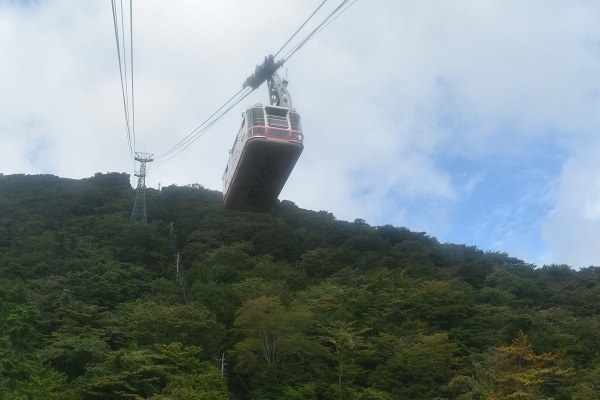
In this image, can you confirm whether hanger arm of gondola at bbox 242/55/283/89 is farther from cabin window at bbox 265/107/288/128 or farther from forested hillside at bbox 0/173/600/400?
forested hillside at bbox 0/173/600/400

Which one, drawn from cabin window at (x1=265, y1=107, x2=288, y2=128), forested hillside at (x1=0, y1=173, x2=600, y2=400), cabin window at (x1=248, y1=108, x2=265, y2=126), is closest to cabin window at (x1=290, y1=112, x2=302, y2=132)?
cabin window at (x1=265, y1=107, x2=288, y2=128)

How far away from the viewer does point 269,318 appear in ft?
85.3

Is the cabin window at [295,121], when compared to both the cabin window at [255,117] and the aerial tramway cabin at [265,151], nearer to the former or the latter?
the aerial tramway cabin at [265,151]

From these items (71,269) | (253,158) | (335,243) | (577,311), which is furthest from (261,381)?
(335,243)

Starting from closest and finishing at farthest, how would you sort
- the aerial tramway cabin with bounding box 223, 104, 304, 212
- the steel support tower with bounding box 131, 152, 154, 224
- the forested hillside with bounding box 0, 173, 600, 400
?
1. the aerial tramway cabin with bounding box 223, 104, 304, 212
2. the forested hillside with bounding box 0, 173, 600, 400
3. the steel support tower with bounding box 131, 152, 154, 224

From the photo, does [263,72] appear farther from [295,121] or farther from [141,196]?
[141,196]

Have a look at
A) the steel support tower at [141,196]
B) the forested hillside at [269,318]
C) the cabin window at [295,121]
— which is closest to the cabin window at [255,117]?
the cabin window at [295,121]

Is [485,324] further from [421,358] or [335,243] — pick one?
[335,243]

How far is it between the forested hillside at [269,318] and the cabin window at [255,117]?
984cm

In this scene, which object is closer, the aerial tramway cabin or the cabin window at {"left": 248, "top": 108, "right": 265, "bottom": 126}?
Result: the aerial tramway cabin

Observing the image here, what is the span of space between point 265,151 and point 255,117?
0.76 m

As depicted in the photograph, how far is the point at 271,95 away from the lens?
Result: 14.9 m

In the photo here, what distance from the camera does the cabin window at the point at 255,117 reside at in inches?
549

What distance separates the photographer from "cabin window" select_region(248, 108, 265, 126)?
13938 mm
